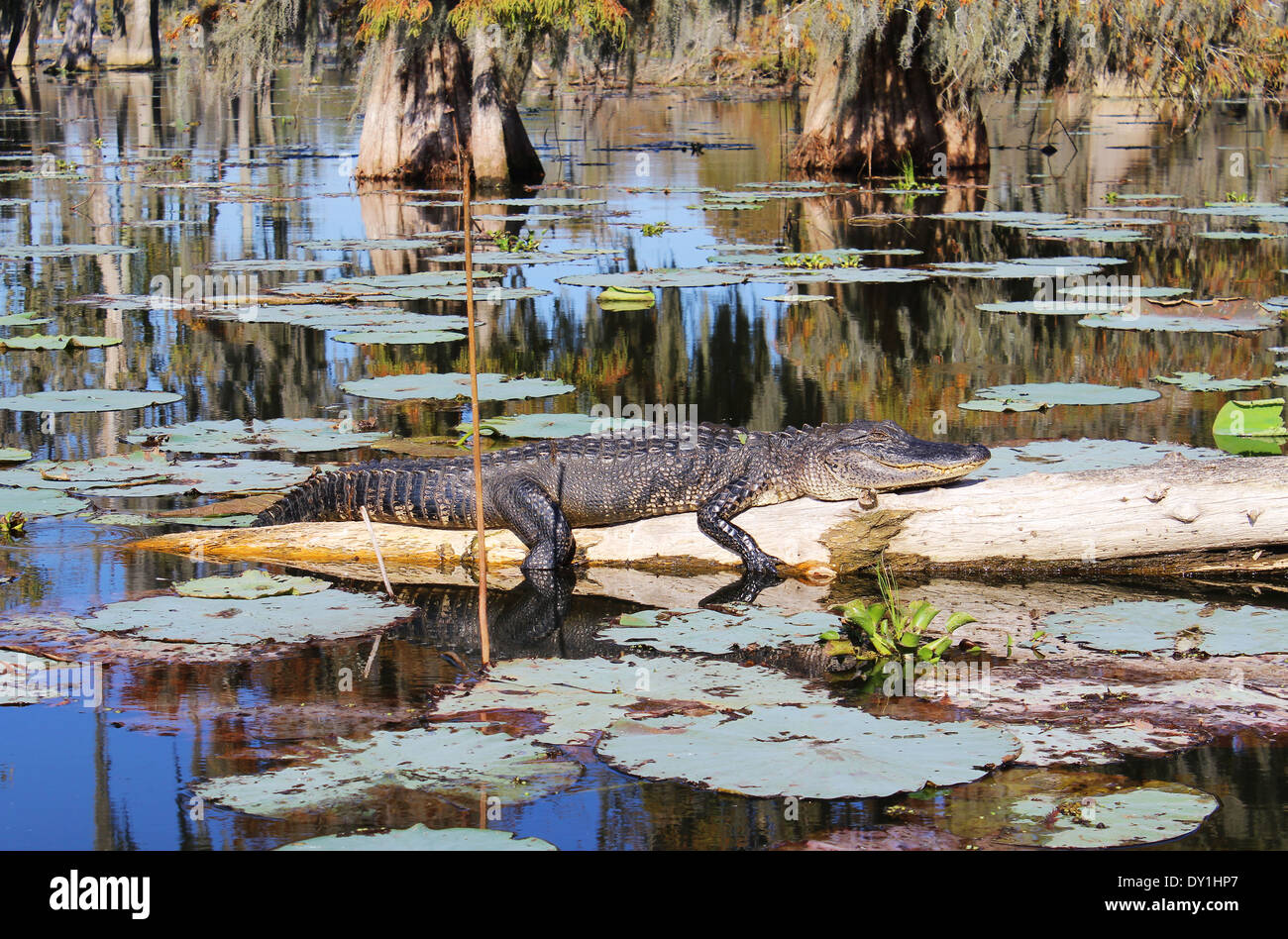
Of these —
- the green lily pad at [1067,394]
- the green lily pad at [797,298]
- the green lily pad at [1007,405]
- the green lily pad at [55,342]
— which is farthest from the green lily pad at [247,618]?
the green lily pad at [797,298]

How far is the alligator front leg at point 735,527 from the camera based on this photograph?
582 centimetres

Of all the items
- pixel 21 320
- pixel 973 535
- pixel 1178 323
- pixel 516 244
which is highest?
pixel 516 244

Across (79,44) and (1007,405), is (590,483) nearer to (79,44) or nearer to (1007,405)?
(1007,405)

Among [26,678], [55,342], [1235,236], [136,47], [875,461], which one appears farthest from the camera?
[136,47]

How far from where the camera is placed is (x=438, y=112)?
19641 mm

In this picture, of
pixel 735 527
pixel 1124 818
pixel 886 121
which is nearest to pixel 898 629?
pixel 735 527

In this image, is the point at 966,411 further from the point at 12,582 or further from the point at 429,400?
the point at 12,582

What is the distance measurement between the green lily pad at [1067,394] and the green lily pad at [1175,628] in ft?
9.72

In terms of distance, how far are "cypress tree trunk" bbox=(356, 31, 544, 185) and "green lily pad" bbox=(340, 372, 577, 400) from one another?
36.3ft

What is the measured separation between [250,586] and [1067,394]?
15.5ft

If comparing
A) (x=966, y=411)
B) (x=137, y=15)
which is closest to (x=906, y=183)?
(x=966, y=411)

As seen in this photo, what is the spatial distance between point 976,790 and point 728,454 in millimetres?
2660

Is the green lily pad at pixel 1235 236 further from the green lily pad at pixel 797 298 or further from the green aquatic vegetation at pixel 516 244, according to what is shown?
the green aquatic vegetation at pixel 516 244
